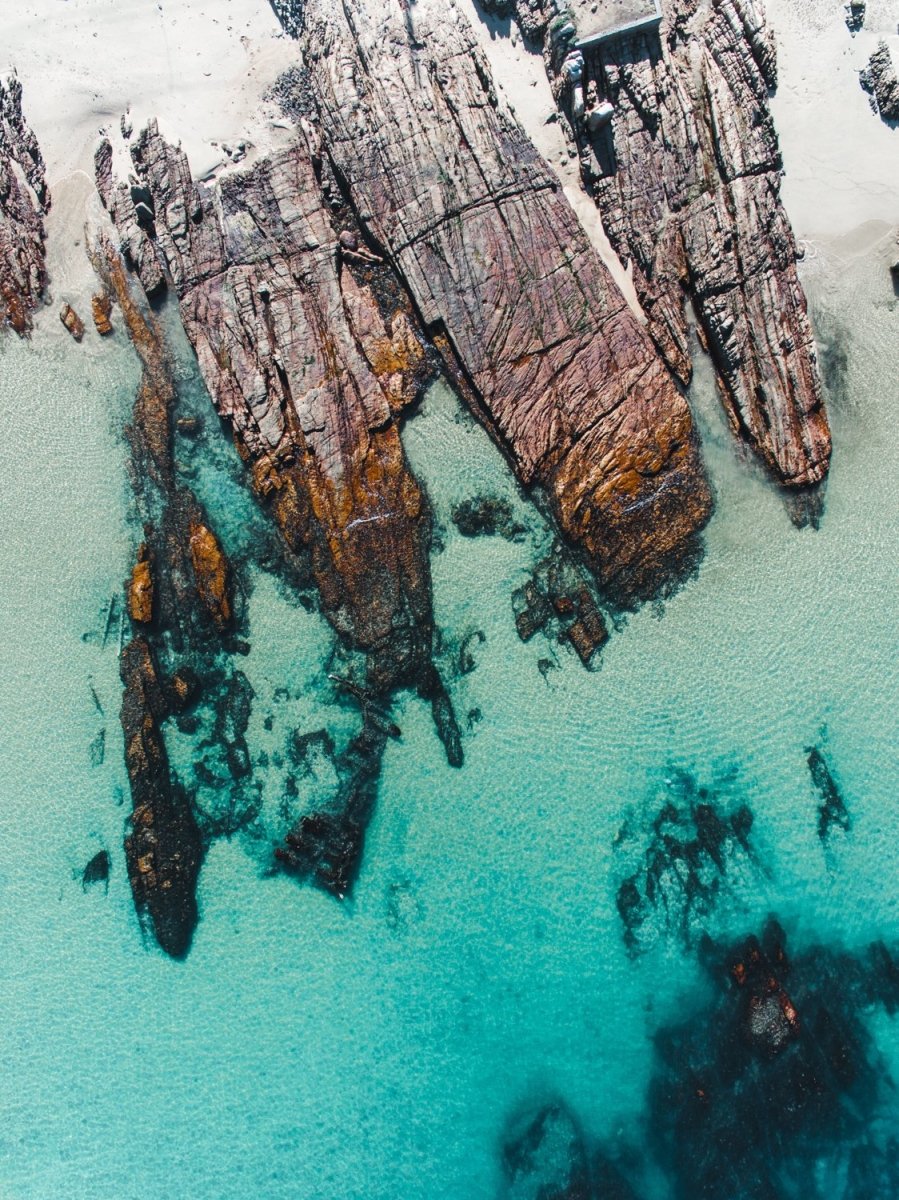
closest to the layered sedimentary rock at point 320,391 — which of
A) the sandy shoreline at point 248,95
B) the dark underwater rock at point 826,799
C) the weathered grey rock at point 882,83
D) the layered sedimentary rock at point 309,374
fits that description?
the layered sedimentary rock at point 309,374

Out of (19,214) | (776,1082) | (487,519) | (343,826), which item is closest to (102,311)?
(19,214)

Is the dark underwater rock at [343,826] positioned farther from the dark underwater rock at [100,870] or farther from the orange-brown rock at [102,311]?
the orange-brown rock at [102,311]

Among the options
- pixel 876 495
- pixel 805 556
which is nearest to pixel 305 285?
pixel 805 556

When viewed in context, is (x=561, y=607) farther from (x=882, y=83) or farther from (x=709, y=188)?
(x=882, y=83)

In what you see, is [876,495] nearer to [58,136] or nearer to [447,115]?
[447,115]

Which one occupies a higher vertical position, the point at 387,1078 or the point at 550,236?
the point at 550,236

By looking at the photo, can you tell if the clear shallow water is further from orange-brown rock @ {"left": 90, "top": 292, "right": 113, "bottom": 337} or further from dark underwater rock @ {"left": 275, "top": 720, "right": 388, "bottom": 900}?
orange-brown rock @ {"left": 90, "top": 292, "right": 113, "bottom": 337}
